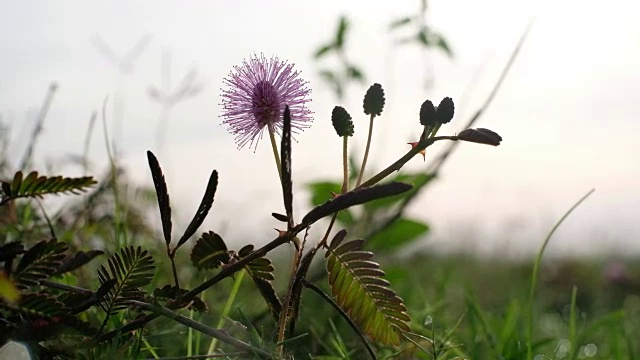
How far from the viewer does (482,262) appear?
5.25 m

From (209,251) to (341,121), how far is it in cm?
25

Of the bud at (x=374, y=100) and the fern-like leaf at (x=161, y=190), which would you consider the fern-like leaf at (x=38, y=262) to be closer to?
the fern-like leaf at (x=161, y=190)

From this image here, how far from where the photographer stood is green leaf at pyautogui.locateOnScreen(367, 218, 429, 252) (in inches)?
107

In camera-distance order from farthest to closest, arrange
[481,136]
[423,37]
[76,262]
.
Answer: [423,37] < [76,262] < [481,136]

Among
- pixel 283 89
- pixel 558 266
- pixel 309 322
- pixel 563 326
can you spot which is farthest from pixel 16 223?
pixel 558 266

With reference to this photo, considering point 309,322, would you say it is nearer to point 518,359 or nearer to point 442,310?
point 442,310

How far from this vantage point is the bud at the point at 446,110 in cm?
104

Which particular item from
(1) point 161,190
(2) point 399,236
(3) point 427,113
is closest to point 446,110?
(3) point 427,113

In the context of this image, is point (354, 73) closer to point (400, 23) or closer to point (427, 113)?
point (400, 23)

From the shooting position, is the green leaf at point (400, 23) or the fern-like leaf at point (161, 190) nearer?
the fern-like leaf at point (161, 190)

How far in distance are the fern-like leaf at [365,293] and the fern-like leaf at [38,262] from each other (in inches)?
15.1

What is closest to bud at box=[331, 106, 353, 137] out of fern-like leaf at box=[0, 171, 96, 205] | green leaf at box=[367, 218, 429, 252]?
fern-like leaf at box=[0, 171, 96, 205]

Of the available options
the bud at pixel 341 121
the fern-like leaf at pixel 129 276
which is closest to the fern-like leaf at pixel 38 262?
the fern-like leaf at pixel 129 276

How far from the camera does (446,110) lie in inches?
41.2
